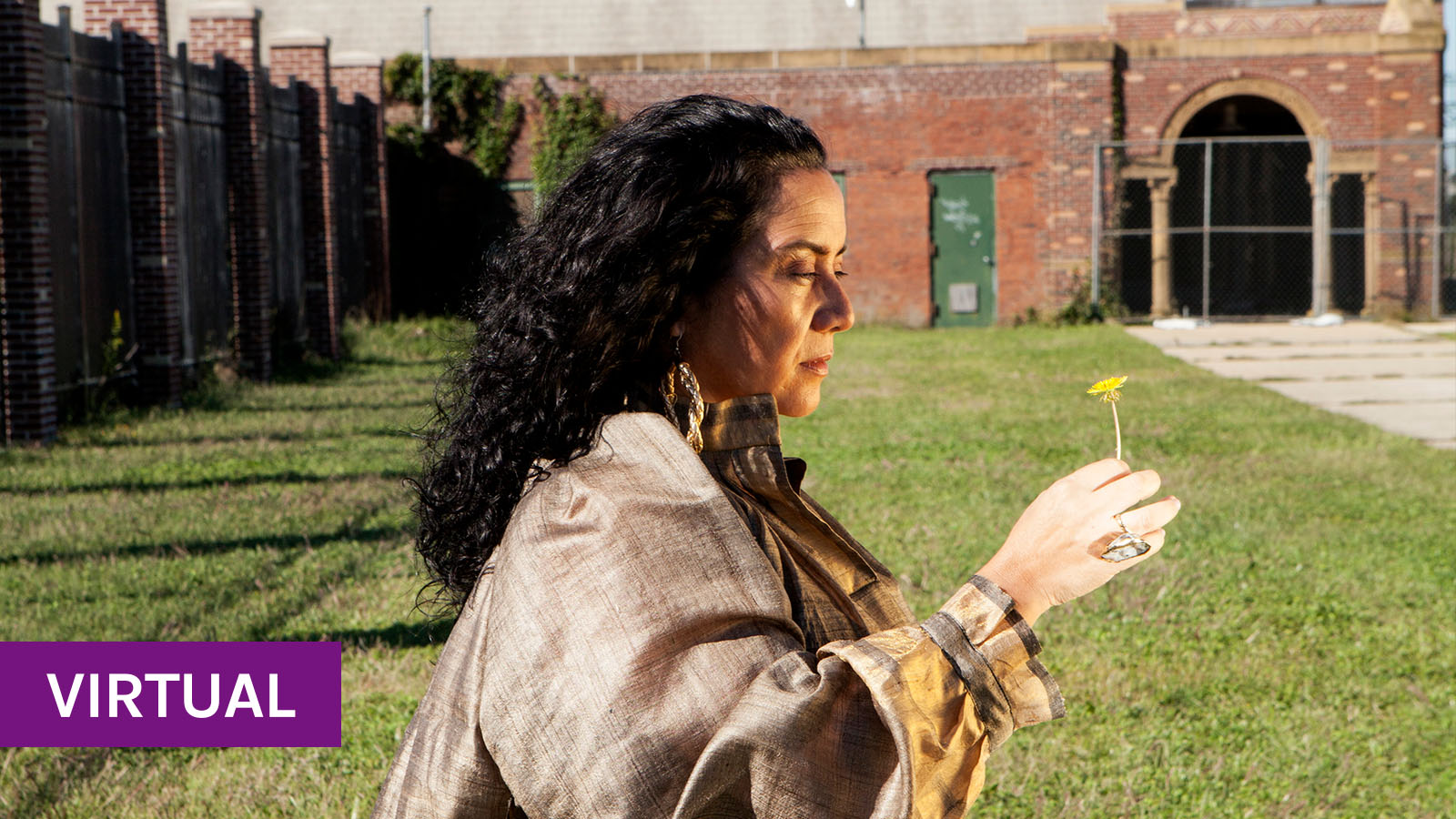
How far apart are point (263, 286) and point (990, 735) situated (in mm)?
14185

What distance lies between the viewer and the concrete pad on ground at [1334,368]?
49.8 feet

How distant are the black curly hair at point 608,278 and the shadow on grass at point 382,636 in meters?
3.69

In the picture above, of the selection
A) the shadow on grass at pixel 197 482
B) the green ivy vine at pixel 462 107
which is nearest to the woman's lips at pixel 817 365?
the shadow on grass at pixel 197 482

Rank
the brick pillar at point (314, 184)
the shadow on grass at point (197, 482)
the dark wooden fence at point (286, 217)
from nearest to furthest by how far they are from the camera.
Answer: the shadow on grass at point (197, 482) → the dark wooden fence at point (286, 217) → the brick pillar at point (314, 184)

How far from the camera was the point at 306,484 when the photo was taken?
8555mm

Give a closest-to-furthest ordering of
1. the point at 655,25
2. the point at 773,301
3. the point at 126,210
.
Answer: the point at 773,301, the point at 126,210, the point at 655,25

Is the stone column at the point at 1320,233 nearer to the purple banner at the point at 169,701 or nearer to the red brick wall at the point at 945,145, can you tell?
the red brick wall at the point at 945,145

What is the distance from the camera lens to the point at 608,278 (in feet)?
5.35

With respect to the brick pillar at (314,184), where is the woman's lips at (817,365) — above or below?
below

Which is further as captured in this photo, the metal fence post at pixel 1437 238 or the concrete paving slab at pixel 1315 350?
the metal fence post at pixel 1437 238

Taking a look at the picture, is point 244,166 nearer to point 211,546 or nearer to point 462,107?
point 211,546

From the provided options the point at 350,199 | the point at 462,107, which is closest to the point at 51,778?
the point at 350,199

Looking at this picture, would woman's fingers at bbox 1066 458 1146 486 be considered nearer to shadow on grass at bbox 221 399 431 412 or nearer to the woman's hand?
the woman's hand

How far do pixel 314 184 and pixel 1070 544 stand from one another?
16.7m
